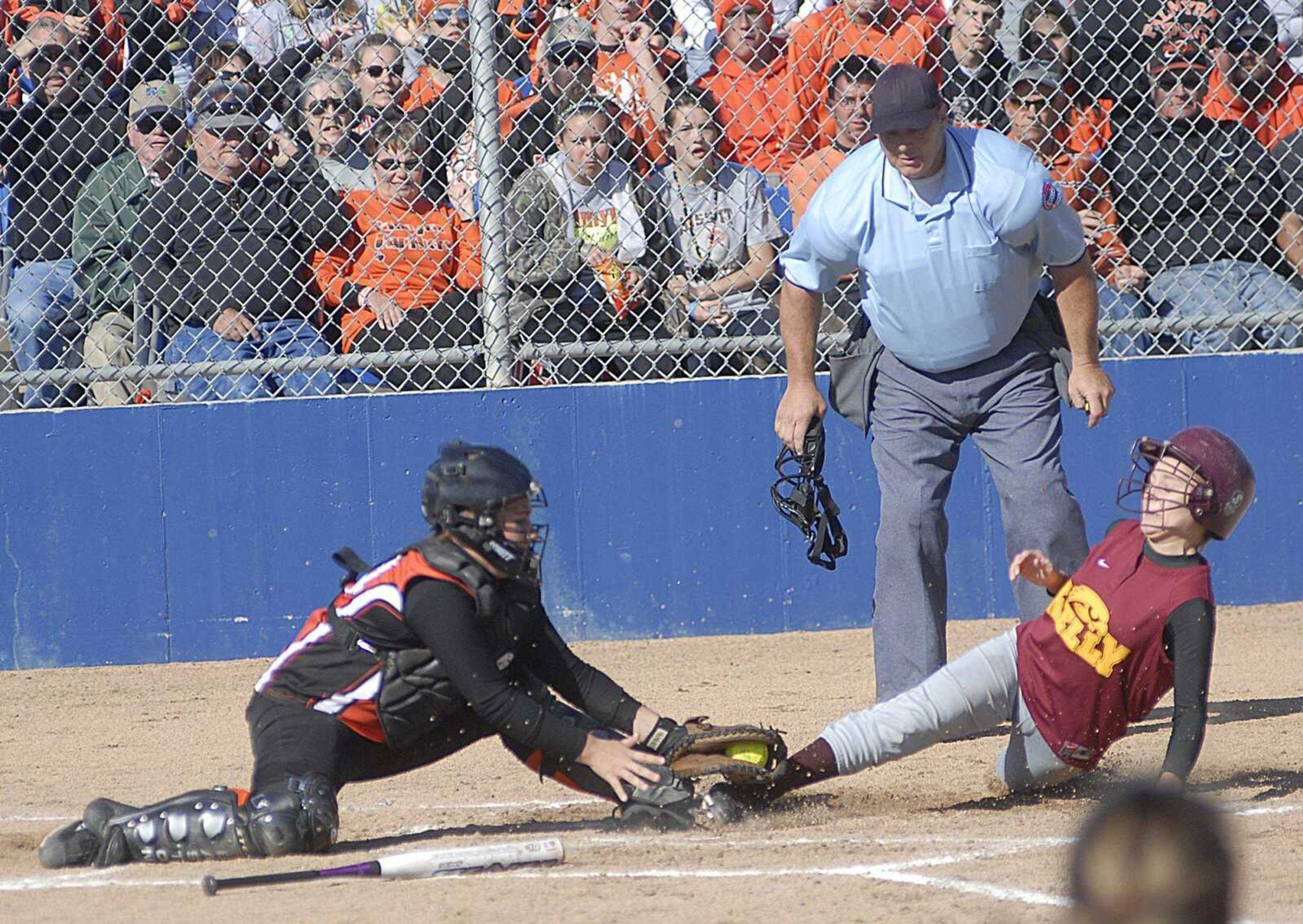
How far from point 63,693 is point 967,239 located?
15.0ft

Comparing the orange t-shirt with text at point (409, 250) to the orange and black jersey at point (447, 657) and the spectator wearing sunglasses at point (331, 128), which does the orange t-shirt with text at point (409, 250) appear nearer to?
the spectator wearing sunglasses at point (331, 128)

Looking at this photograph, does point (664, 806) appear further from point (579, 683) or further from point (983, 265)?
point (983, 265)

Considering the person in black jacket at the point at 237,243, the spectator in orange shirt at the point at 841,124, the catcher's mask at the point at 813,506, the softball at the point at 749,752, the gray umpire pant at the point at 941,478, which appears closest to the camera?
the softball at the point at 749,752

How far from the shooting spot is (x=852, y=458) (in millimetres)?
8164

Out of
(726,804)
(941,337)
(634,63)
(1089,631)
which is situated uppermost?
(634,63)

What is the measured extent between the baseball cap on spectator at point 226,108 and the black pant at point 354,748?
412cm

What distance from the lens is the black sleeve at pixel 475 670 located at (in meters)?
4.32

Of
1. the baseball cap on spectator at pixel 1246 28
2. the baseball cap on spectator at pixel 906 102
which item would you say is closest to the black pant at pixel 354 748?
the baseball cap on spectator at pixel 906 102

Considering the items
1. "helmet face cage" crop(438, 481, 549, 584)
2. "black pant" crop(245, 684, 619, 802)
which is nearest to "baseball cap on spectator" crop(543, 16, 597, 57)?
"helmet face cage" crop(438, 481, 549, 584)

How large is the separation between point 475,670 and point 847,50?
473 centimetres

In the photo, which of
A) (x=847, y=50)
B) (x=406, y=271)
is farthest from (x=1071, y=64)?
(x=406, y=271)

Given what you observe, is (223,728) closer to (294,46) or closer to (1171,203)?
(294,46)

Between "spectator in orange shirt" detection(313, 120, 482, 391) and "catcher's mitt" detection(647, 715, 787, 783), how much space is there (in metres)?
3.76

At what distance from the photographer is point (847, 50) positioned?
8.12 metres
